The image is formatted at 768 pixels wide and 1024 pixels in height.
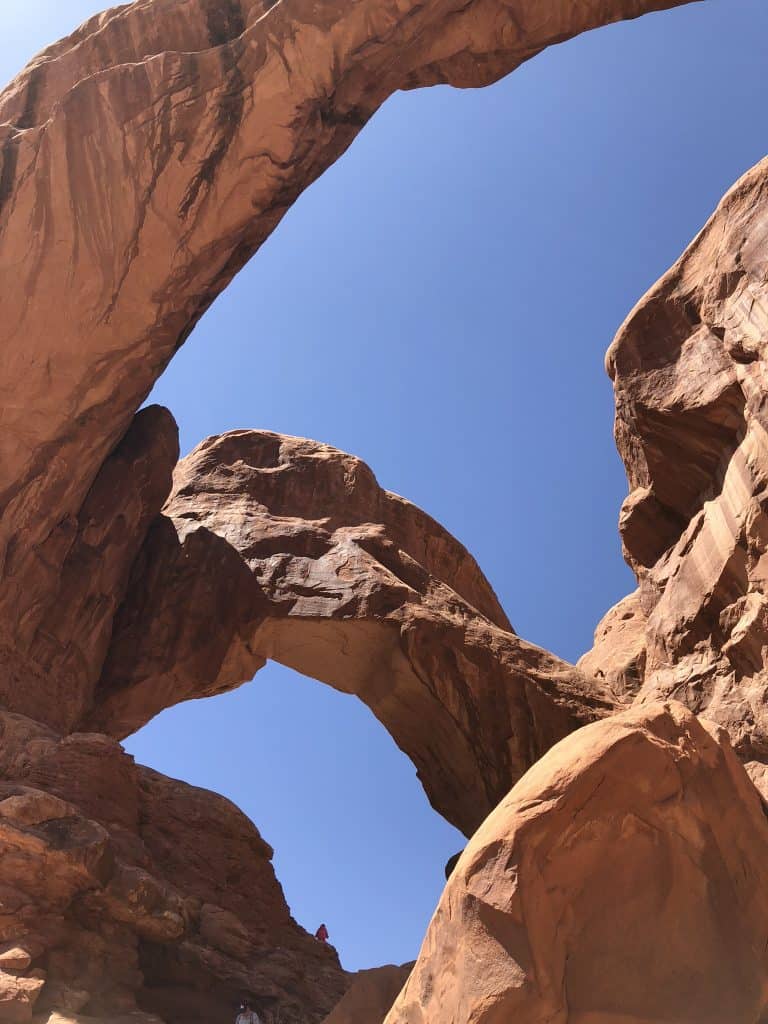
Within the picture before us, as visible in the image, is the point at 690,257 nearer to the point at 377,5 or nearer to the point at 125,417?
the point at 377,5

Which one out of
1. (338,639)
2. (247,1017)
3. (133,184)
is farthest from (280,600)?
(247,1017)

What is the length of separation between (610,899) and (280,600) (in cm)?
1008

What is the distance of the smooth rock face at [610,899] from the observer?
21.2 ft

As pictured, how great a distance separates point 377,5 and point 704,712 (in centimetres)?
1101

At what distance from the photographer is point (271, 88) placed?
14.0 meters

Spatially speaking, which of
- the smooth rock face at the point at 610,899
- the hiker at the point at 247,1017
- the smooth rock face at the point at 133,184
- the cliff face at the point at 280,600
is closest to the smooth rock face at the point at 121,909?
the cliff face at the point at 280,600

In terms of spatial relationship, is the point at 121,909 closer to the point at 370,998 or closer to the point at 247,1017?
the point at 247,1017

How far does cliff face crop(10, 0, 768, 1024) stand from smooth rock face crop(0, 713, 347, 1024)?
4 cm

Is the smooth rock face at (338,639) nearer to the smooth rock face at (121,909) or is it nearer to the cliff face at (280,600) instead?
the cliff face at (280,600)

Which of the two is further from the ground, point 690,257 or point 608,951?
point 690,257

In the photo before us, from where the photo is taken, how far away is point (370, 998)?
28.5 feet

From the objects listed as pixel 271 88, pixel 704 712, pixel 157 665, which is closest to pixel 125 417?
pixel 157 665

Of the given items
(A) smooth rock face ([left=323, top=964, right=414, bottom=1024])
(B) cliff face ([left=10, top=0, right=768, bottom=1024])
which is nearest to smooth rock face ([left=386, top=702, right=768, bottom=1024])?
(B) cliff face ([left=10, top=0, right=768, bottom=1024])

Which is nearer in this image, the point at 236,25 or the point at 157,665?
the point at 236,25
